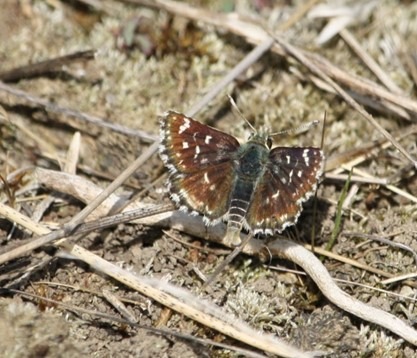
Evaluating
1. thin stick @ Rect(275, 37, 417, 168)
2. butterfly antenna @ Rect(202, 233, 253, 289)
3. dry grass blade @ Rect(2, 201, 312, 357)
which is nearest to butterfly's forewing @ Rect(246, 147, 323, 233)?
butterfly antenna @ Rect(202, 233, 253, 289)

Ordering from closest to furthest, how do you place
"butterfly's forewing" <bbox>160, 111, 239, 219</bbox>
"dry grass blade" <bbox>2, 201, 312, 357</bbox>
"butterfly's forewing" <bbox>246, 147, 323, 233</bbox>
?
"dry grass blade" <bbox>2, 201, 312, 357</bbox>, "butterfly's forewing" <bbox>246, 147, 323, 233</bbox>, "butterfly's forewing" <bbox>160, 111, 239, 219</bbox>

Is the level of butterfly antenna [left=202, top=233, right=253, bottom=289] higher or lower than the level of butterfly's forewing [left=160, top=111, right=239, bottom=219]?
lower

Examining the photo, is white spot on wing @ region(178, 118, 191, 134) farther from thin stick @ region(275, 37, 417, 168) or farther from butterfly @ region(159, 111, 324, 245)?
thin stick @ region(275, 37, 417, 168)

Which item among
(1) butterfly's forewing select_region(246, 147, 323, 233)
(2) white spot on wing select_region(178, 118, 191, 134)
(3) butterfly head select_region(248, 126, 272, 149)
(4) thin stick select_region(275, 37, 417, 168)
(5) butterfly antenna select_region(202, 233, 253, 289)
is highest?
(4) thin stick select_region(275, 37, 417, 168)

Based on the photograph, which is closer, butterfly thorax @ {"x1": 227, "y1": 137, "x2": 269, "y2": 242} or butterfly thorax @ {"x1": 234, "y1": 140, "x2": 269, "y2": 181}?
butterfly thorax @ {"x1": 227, "y1": 137, "x2": 269, "y2": 242}

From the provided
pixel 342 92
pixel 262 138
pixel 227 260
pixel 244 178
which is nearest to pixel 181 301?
pixel 227 260

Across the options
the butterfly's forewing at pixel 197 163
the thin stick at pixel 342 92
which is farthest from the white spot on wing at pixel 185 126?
the thin stick at pixel 342 92

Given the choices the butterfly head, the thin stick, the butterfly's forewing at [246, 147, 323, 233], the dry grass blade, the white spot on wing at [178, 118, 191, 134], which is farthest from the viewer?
the thin stick
